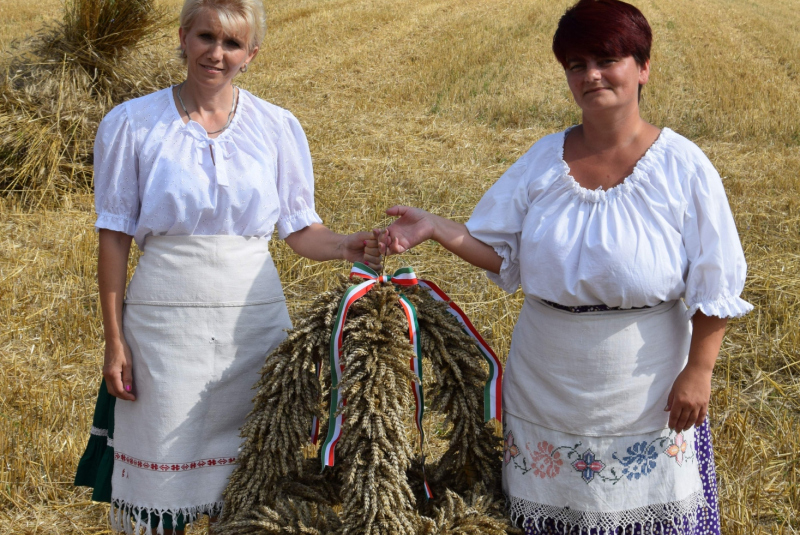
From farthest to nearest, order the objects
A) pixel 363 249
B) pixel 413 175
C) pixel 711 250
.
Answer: pixel 413 175, pixel 363 249, pixel 711 250

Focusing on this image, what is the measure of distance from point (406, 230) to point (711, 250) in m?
0.78

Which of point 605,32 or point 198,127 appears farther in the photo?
point 198,127

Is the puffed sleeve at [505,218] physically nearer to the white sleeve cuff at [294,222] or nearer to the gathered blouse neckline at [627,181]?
the gathered blouse neckline at [627,181]

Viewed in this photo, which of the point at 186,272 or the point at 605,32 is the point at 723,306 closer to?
the point at 605,32

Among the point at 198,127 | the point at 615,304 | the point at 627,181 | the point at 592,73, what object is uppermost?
the point at 592,73

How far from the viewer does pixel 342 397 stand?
1.87 meters

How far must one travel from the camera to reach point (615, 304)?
6.12 feet

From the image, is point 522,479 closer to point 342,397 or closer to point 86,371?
point 342,397

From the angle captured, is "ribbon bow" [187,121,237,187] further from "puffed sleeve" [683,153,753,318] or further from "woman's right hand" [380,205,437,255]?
"puffed sleeve" [683,153,753,318]

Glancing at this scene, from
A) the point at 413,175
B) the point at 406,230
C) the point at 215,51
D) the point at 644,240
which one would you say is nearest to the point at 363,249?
the point at 406,230

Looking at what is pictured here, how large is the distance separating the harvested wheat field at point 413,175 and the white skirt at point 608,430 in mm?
825

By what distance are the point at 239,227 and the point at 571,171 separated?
3.01 ft

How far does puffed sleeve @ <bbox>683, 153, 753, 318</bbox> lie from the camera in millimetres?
1781

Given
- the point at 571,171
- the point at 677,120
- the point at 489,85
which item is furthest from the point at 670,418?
the point at 489,85
